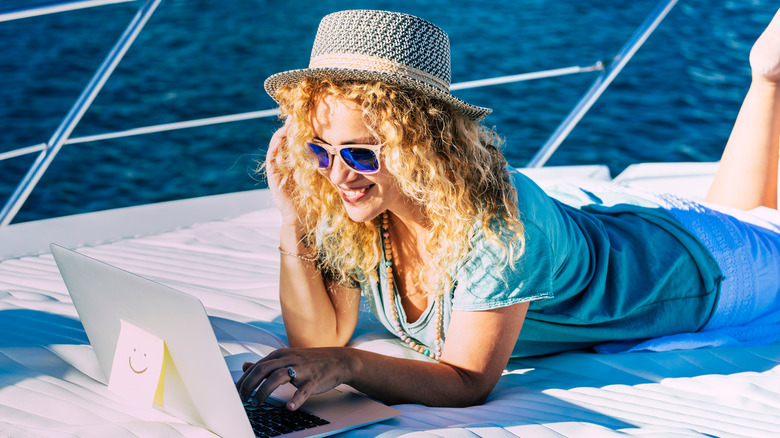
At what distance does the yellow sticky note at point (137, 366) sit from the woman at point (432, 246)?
0.41 feet

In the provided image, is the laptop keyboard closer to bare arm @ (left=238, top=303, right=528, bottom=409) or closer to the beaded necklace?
bare arm @ (left=238, top=303, right=528, bottom=409)

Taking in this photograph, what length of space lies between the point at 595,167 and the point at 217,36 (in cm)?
1108

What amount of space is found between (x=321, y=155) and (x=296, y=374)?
0.36 metres

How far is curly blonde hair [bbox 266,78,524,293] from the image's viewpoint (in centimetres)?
125

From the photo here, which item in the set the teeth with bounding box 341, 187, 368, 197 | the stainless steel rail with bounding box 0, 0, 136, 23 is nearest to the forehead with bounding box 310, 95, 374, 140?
the teeth with bounding box 341, 187, 368, 197

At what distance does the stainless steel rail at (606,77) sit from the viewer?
282 cm

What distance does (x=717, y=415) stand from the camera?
4.34 ft

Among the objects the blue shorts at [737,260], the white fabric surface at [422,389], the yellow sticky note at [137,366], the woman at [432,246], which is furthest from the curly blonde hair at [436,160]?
the blue shorts at [737,260]

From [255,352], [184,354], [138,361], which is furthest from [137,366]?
[255,352]

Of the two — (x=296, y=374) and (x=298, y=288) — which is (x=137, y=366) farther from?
(x=298, y=288)

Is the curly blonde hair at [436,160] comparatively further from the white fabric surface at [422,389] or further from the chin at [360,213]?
the white fabric surface at [422,389]

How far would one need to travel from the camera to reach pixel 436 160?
1298mm

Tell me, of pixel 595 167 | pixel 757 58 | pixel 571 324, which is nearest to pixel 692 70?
pixel 595 167

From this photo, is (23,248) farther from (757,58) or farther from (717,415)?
(757,58)
